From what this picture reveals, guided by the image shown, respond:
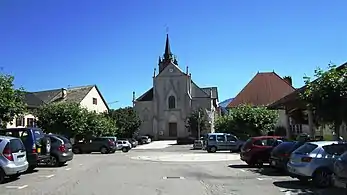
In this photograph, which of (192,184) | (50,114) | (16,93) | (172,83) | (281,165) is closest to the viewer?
(192,184)

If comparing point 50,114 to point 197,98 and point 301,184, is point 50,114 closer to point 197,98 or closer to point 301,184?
point 301,184

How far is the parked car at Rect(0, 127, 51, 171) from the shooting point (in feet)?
61.2

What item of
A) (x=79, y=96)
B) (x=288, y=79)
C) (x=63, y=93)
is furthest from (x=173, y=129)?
(x=288, y=79)

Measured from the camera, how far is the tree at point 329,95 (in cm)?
1744

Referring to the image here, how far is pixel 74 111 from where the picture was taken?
154 ft

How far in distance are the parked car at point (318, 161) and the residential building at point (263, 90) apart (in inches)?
2565

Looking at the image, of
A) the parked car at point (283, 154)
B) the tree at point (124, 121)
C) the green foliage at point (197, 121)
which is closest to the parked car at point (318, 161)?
the parked car at point (283, 154)

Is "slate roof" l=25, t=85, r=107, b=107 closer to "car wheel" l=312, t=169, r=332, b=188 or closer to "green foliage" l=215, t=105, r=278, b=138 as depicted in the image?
"green foliage" l=215, t=105, r=278, b=138

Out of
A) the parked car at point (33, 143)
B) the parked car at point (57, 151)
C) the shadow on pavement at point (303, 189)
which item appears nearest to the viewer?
the shadow on pavement at point (303, 189)

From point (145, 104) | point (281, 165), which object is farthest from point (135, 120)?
point (281, 165)

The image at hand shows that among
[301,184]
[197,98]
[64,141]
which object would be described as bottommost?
[301,184]

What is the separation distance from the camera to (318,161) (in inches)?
545

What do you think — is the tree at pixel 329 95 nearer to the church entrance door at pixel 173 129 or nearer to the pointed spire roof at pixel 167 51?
the church entrance door at pixel 173 129

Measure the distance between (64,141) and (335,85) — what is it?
1378 centimetres
